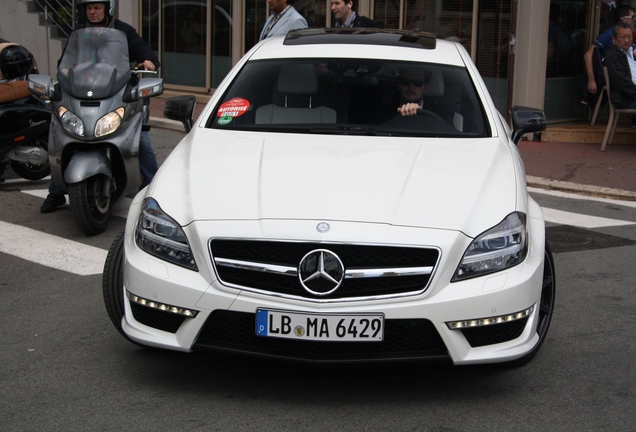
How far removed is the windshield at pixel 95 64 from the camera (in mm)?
8188

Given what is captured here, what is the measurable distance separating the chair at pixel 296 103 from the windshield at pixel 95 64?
2425 millimetres

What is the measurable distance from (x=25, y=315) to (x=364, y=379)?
218cm

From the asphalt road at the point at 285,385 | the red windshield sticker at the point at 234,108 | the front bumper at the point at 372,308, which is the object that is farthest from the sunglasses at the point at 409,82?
the front bumper at the point at 372,308

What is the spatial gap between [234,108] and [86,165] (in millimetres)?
2324

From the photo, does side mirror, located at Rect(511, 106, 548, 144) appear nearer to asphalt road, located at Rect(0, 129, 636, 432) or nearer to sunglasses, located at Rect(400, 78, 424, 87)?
sunglasses, located at Rect(400, 78, 424, 87)

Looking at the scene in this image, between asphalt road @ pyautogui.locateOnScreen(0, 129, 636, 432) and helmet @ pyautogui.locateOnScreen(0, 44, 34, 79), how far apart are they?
4.01m

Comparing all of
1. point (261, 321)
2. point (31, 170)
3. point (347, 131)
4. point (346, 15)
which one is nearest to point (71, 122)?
point (31, 170)

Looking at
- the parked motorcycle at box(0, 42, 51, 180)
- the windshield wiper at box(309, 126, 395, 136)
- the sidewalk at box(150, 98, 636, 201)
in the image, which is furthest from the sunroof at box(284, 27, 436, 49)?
the sidewalk at box(150, 98, 636, 201)

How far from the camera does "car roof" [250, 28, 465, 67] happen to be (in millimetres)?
6352

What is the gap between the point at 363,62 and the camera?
20.6 feet

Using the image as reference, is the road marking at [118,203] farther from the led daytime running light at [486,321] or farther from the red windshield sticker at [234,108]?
the led daytime running light at [486,321]

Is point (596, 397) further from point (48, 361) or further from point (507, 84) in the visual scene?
point (507, 84)

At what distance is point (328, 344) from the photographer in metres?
4.46

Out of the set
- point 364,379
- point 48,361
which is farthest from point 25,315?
point 364,379
